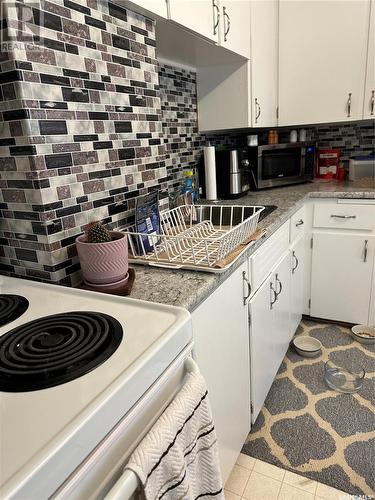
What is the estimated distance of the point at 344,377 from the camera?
1.80 m

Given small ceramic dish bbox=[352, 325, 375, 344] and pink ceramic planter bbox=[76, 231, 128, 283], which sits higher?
pink ceramic planter bbox=[76, 231, 128, 283]

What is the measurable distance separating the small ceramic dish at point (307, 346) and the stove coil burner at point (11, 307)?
162 cm

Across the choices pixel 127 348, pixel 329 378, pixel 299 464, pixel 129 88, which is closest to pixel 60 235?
pixel 127 348

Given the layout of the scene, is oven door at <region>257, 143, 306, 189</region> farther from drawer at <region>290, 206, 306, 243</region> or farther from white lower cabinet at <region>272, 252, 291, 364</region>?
white lower cabinet at <region>272, 252, 291, 364</region>

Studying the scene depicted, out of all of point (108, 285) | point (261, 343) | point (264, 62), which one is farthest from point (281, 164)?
point (108, 285)

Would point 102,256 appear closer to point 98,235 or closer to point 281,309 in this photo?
point 98,235

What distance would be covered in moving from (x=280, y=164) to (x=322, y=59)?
677 mm

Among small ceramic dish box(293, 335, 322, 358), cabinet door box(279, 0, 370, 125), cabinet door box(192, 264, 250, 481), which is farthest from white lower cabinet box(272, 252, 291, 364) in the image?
cabinet door box(279, 0, 370, 125)

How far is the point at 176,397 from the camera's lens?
660mm

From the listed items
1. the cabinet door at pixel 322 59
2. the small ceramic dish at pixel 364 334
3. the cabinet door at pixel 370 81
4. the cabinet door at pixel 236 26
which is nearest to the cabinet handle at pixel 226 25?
the cabinet door at pixel 236 26

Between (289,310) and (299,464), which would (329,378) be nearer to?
(289,310)

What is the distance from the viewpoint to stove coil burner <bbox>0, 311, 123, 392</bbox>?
0.56 meters

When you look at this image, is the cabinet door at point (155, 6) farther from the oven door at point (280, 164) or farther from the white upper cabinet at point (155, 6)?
the oven door at point (280, 164)

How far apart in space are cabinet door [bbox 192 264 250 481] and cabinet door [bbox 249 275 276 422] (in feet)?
0.22
